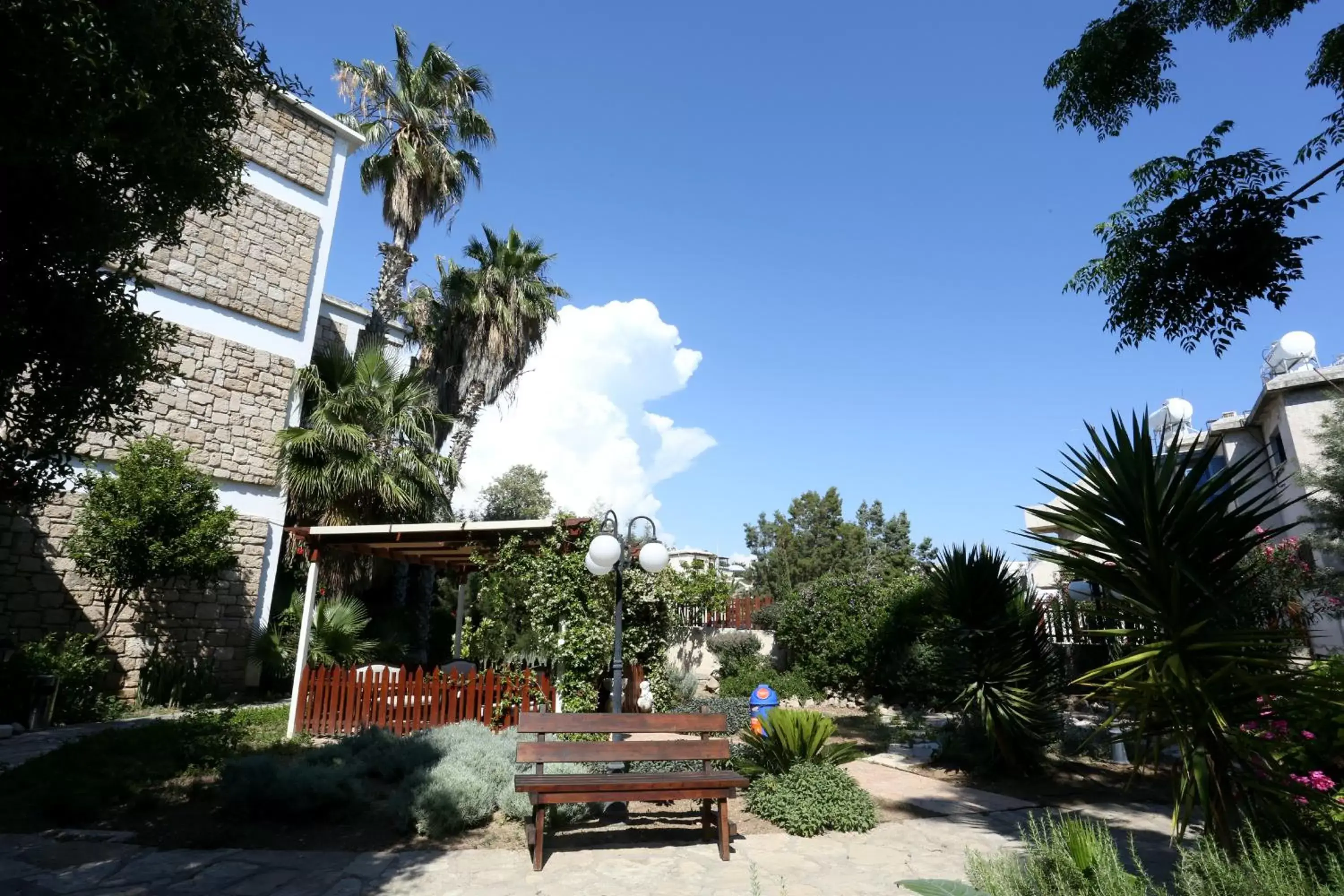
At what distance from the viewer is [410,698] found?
9.10 m


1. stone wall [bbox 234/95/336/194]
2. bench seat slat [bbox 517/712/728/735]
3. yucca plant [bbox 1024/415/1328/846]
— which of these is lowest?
bench seat slat [bbox 517/712/728/735]

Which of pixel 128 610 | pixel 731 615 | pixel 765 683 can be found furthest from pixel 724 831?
pixel 128 610

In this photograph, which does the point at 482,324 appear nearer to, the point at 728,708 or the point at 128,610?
the point at 128,610

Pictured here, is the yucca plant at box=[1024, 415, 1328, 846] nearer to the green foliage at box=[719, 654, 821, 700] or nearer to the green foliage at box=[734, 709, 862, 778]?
the green foliage at box=[734, 709, 862, 778]

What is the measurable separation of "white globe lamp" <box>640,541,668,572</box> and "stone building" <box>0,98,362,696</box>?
9.14 meters

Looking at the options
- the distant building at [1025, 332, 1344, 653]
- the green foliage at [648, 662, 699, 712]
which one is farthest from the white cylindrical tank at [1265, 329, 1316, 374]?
the green foliage at [648, 662, 699, 712]

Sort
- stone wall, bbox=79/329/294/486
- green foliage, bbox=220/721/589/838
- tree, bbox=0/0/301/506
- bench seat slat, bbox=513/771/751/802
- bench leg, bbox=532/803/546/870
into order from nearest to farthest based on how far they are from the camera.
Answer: tree, bbox=0/0/301/506
bench leg, bbox=532/803/546/870
bench seat slat, bbox=513/771/751/802
green foliage, bbox=220/721/589/838
stone wall, bbox=79/329/294/486

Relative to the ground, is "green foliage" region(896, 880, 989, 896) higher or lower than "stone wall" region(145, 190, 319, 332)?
lower

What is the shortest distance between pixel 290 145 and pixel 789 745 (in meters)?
15.5

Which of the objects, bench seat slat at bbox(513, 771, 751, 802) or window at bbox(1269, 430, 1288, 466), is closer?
bench seat slat at bbox(513, 771, 751, 802)

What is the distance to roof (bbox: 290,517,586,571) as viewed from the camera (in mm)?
8945

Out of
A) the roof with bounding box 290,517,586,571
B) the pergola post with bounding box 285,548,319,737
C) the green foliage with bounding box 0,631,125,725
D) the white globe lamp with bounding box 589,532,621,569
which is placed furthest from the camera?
the green foliage with bounding box 0,631,125,725

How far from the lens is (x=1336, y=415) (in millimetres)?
13414

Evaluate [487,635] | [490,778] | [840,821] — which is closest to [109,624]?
[487,635]
